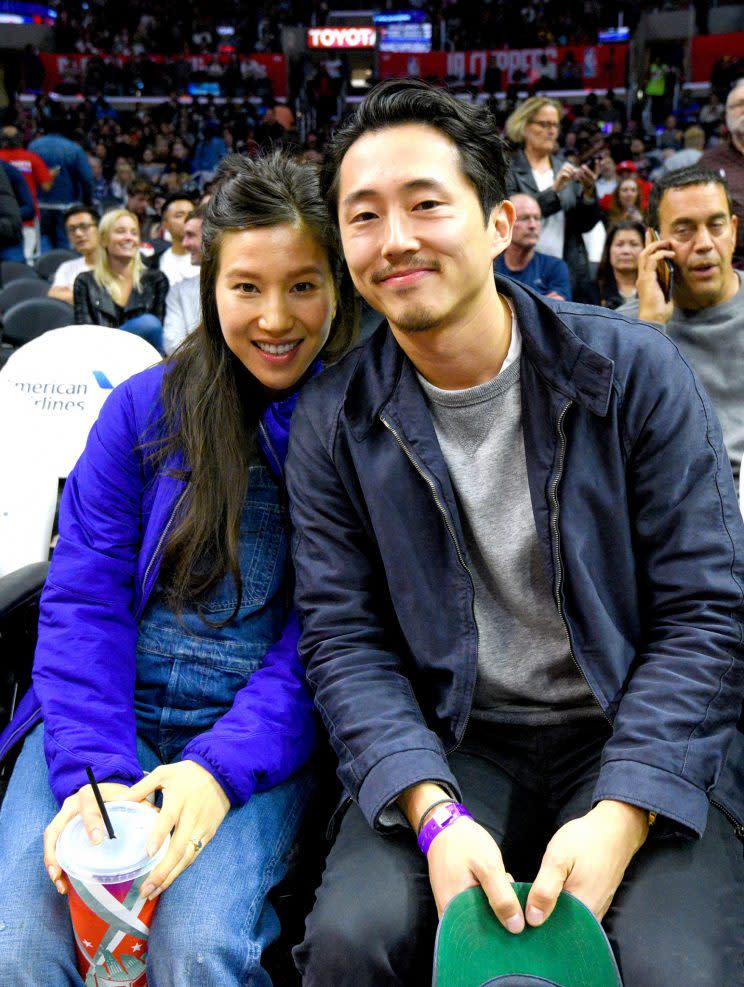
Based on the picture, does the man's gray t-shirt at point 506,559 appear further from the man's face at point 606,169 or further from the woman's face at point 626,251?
the man's face at point 606,169

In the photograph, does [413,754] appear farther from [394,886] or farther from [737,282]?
[737,282]

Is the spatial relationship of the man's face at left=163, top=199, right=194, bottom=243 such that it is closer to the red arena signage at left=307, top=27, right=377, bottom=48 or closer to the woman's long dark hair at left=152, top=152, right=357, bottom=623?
the woman's long dark hair at left=152, top=152, right=357, bottom=623

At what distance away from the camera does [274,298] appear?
1552 millimetres

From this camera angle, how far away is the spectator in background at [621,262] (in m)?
4.54

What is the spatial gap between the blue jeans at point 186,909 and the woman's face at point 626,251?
3690mm

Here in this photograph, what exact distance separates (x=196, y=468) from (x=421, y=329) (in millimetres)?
450

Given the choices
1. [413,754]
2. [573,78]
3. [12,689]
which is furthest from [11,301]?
[573,78]

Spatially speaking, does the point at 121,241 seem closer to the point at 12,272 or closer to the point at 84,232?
the point at 12,272

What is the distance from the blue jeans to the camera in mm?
1271

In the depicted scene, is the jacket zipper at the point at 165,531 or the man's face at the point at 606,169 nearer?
the jacket zipper at the point at 165,531

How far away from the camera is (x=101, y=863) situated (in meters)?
1.23

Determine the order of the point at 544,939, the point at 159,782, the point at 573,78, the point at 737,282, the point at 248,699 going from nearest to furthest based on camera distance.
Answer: the point at 544,939 → the point at 159,782 → the point at 248,699 → the point at 737,282 → the point at 573,78

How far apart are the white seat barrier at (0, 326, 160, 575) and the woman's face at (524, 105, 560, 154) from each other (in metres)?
2.98

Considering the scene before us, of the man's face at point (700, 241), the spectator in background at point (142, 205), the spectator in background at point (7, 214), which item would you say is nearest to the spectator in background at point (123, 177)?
the spectator in background at point (142, 205)
